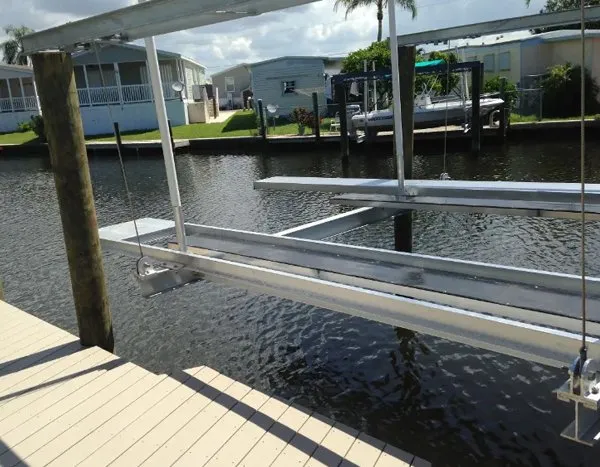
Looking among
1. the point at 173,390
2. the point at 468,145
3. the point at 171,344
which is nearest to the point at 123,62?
the point at 468,145

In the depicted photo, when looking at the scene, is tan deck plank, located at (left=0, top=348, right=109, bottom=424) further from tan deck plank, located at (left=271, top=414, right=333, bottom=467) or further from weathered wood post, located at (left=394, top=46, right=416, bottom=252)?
weathered wood post, located at (left=394, top=46, right=416, bottom=252)

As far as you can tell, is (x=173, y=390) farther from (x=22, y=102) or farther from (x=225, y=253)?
(x=22, y=102)

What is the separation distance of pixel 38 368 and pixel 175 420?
175 cm

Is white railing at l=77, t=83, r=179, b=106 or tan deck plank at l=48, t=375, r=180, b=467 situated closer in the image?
tan deck plank at l=48, t=375, r=180, b=467

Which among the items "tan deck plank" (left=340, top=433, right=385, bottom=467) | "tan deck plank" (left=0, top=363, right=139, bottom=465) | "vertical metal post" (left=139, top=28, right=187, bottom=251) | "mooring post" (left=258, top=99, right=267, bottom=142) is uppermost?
"vertical metal post" (left=139, top=28, right=187, bottom=251)

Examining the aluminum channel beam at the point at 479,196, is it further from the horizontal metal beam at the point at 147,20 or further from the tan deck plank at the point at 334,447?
the horizontal metal beam at the point at 147,20

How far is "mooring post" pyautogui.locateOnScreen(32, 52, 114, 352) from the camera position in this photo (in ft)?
16.4

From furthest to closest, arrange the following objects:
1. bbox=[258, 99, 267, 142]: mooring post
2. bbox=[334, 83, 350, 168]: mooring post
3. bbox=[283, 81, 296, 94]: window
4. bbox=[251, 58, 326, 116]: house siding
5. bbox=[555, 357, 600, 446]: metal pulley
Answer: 1. bbox=[283, 81, 296, 94]: window
2. bbox=[251, 58, 326, 116]: house siding
3. bbox=[258, 99, 267, 142]: mooring post
4. bbox=[334, 83, 350, 168]: mooring post
5. bbox=[555, 357, 600, 446]: metal pulley

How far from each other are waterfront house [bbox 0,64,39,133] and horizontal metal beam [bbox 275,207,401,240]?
1689 inches

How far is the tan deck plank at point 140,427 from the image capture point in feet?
13.1

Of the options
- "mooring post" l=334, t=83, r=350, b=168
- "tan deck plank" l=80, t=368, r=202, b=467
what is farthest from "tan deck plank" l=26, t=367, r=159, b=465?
"mooring post" l=334, t=83, r=350, b=168

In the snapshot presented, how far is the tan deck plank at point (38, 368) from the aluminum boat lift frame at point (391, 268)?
1096 mm

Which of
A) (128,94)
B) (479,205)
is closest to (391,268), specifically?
(479,205)

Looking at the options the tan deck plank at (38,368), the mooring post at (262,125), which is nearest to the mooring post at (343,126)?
the mooring post at (262,125)
